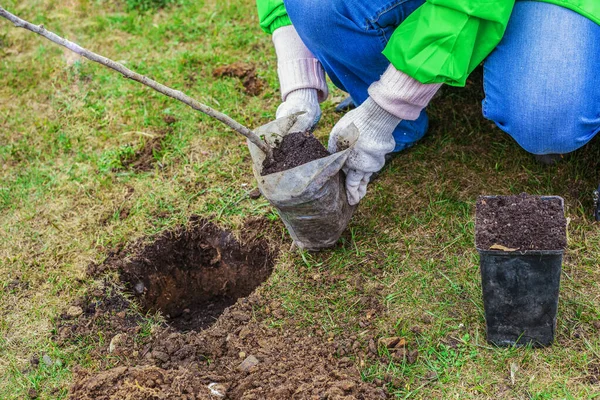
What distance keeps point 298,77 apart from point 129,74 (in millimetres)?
843

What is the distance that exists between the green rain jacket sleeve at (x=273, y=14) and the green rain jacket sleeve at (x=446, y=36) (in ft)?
2.07

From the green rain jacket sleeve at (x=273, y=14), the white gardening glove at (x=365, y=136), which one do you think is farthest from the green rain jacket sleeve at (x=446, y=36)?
the green rain jacket sleeve at (x=273, y=14)

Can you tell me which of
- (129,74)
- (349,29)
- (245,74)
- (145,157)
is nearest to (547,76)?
(349,29)

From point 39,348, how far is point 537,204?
1802 millimetres

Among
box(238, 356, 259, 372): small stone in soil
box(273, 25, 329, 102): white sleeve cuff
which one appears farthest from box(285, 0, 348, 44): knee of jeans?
box(238, 356, 259, 372): small stone in soil

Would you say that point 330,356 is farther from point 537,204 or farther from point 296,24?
point 296,24

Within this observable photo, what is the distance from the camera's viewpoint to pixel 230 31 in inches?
141

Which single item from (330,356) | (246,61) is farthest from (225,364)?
(246,61)

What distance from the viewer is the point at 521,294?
6.14 ft

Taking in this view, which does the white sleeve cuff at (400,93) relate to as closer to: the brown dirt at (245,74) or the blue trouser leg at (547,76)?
the blue trouser leg at (547,76)

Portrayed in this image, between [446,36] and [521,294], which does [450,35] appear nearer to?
[446,36]

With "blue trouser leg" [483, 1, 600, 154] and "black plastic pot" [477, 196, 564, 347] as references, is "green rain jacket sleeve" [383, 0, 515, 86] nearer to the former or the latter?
"blue trouser leg" [483, 1, 600, 154]

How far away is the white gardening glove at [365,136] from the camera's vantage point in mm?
2148

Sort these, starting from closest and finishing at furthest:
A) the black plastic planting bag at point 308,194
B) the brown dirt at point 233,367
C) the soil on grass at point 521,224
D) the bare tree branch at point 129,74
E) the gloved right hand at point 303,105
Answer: the bare tree branch at point 129,74 < the soil on grass at point 521,224 < the brown dirt at point 233,367 < the black plastic planting bag at point 308,194 < the gloved right hand at point 303,105
